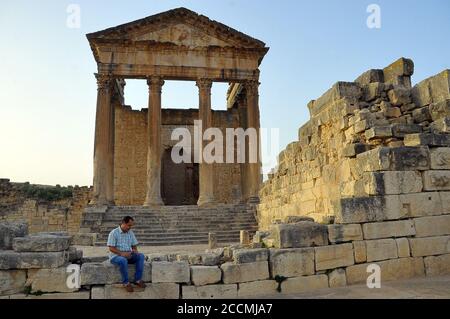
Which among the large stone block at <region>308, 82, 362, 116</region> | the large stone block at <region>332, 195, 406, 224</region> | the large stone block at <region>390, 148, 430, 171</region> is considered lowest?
the large stone block at <region>332, 195, 406, 224</region>

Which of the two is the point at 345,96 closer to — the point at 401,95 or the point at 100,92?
the point at 401,95

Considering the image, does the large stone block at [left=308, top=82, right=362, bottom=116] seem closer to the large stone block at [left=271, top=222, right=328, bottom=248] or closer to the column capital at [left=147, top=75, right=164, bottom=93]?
the large stone block at [left=271, top=222, right=328, bottom=248]

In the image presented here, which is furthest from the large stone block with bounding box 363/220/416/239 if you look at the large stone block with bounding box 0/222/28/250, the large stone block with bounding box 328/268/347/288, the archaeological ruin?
the large stone block with bounding box 0/222/28/250

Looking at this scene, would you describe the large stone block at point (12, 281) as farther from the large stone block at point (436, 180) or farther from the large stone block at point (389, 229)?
the large stone block at point (436, 180)

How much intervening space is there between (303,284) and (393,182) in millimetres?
2145

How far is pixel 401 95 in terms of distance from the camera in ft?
23.9

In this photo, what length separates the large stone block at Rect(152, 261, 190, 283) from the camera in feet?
17.3

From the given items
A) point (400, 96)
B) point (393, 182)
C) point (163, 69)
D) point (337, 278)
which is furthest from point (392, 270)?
point (163, 69)

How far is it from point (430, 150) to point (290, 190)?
466 cm

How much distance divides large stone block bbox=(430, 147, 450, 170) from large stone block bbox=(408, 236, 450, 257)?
114 centimetres

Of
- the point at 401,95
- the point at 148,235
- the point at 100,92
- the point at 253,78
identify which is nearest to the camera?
the point at 401,95

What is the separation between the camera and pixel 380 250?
5711mm
